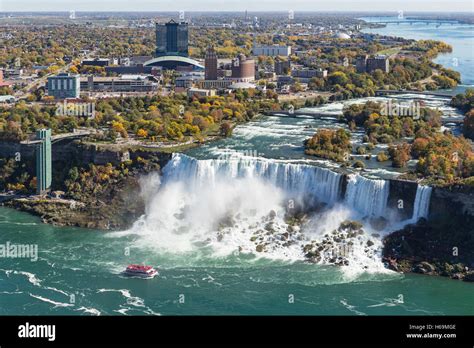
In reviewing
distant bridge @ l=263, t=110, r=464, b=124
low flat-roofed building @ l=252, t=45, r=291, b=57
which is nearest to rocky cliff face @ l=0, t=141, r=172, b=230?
distant bridge @ l=263, t=110, r=464, b=124

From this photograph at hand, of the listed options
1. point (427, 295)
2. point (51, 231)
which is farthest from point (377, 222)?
point (51, 231)

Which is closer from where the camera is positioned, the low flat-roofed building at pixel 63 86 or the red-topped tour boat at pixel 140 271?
the red-topped tour boat at pixel 140 271

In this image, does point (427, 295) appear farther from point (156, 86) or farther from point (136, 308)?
point (156, 86)

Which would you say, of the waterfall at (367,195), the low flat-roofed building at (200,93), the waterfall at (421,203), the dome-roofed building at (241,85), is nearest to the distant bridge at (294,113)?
the low flat-roofed building at (200,93)

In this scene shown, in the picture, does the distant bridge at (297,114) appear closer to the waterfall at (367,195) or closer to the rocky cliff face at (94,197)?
the rocky cliff face at (94,197)

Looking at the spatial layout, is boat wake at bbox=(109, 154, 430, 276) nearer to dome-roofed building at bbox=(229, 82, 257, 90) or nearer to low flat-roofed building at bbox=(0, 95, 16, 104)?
low flat-roofed building at bbox=(0, 95, 16, 104)

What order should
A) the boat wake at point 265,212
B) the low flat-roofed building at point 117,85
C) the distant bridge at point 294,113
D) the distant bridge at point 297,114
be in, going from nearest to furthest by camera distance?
the boat wake at point 265,212 < the distant bridge at point 297,114 < the distant bridge at point 294,113 < the low flat-roofed building at point 117,85
